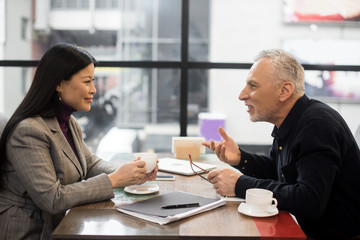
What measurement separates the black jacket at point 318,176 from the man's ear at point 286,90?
0.17 ft

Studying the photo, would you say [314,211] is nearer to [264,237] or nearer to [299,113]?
[264,237]

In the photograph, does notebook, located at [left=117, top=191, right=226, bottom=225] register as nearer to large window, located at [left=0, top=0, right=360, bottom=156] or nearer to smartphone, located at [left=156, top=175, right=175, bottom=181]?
smartphone, located at [left=156, top=175, right=175, bottom=181]

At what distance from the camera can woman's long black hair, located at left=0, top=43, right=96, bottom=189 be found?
1.61 metres

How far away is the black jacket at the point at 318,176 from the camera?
1.41 meters

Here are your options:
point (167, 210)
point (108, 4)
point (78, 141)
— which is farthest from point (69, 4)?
point (167, 210)

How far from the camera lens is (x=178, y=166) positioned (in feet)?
6.95

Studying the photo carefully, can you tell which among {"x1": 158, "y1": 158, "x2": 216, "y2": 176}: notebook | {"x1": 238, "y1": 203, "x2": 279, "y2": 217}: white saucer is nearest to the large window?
{"x1": 158, "y1": 158, "x2": 216, "y2": 176}: notebook

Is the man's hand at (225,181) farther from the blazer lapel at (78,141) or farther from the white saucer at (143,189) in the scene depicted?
the blazer lapel at (78,141)

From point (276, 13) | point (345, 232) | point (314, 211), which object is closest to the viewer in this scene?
point (314, 211)

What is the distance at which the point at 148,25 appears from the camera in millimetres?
3438

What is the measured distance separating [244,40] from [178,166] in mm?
1559

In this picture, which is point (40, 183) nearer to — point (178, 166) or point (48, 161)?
point (48, 161)

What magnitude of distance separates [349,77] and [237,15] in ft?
3.14

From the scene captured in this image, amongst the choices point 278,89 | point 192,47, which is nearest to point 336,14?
point 192,47
